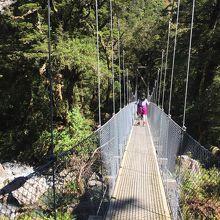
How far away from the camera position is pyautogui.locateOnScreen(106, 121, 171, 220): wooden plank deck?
3.53 metres

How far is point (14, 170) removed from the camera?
33.8 feet

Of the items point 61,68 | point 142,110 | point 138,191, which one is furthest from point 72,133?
point 138,191

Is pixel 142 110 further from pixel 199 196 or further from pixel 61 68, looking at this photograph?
pixel 199 196

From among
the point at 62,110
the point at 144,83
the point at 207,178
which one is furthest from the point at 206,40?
the point at 144,83

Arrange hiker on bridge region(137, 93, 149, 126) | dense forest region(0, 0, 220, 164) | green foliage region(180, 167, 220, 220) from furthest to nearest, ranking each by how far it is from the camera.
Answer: hiker on bridge region(137, 93, 149, 126)
dense forest region(0, 0, 220, 164)
green foliage region(180, 167, 220, 220)

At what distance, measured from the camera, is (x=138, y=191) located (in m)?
4.16

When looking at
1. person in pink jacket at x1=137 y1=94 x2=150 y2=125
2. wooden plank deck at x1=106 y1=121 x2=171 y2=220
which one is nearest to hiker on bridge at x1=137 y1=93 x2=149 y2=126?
person in pink jacket at x1=137 y1=94 x2=150 y2=125

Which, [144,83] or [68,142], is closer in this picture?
[68,142]

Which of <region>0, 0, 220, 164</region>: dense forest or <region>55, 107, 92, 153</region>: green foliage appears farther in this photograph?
<region>55, 107, 92, 153</region>: green foliage

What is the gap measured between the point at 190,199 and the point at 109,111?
14.7 metres

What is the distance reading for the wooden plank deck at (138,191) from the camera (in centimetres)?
353

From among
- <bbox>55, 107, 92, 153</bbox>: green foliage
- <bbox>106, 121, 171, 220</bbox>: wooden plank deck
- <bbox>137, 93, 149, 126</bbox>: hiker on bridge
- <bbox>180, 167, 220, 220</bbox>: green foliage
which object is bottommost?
<bbox>55, 107, 92, 153</bbox>: green foliage

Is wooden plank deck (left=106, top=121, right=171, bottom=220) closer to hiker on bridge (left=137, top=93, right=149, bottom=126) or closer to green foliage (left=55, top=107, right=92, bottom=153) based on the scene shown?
hiker on bridge (left=137, top=93, right=149, bottom=126)

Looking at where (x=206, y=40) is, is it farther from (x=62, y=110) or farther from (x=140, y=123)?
(x=62, y=110)
